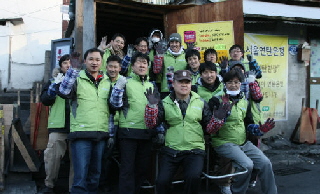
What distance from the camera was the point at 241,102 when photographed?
446 centimetres

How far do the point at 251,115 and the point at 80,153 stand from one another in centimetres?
240

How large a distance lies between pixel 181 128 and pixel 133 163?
843 mm

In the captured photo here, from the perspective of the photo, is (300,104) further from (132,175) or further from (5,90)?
(5,90)

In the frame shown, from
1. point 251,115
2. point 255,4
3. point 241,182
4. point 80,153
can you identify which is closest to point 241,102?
point 251,115

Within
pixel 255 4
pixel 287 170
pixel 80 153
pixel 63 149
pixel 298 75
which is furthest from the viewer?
pixel 298 75

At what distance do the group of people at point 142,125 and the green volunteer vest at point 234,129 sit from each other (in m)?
0.01

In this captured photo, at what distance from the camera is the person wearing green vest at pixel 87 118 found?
3.86 m

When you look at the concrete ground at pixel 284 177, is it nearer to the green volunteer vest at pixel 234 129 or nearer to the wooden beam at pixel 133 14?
the green volunteer vest at pixel 234 129

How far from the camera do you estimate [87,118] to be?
3928 millimetres

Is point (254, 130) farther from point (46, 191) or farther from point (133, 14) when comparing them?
point (133, 14)

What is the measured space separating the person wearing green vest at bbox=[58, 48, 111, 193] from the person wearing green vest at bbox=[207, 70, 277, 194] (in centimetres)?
145

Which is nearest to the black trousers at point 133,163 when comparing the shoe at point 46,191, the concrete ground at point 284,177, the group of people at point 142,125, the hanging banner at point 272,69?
the group of people at point 142,125

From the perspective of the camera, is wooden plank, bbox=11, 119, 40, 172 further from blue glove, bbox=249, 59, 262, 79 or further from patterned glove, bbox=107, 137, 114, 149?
blue glove, bbox=249, 59, 262, 79

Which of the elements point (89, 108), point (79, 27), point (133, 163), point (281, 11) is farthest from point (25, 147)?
point (281, 11)
